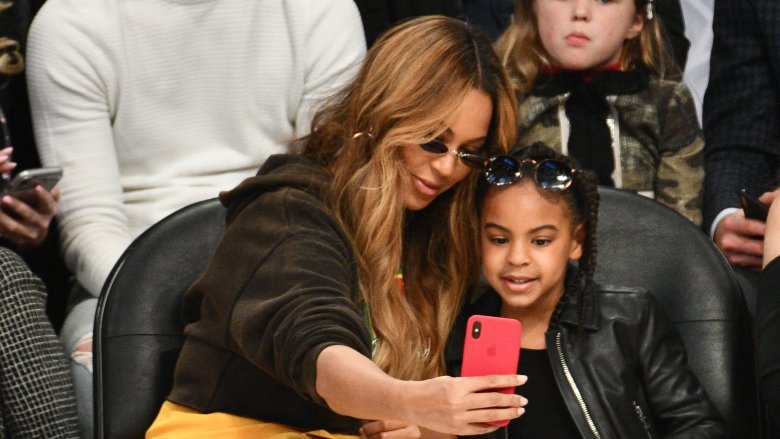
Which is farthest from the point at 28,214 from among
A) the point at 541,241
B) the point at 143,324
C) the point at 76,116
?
the point at 541,241

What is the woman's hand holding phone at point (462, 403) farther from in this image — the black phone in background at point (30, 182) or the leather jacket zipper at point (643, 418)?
the black phone in background at point (30, 182)

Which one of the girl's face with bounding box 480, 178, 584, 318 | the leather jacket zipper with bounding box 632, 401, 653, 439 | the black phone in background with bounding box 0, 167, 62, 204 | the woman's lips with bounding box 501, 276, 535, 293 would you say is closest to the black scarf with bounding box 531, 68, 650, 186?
the girl's face with bounding box 480, 178, 584, 318

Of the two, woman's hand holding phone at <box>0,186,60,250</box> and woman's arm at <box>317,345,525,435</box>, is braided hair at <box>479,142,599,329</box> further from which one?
woman's hand holding phone at <box>0,186,60,250</box>

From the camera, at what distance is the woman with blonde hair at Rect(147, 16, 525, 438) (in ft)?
7.38

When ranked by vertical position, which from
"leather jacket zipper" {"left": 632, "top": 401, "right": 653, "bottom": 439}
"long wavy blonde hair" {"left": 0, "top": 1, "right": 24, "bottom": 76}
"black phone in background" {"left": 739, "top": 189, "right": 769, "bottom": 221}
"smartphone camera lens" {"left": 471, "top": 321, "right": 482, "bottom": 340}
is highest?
"black phone in background" {"left": 739, "top": 189, "right": 769, "bottom": 221}

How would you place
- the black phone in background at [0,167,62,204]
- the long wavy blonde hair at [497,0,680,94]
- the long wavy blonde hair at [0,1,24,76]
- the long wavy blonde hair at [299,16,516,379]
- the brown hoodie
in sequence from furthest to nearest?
the long wavy blonde hair at [497,0,680,94] < the long wavy blonde hair at [0,1,24,76] < the black phone in background at [0,167,62,204] < the long wavy blonde hair at [299,16,516,379] < the brown hoodie

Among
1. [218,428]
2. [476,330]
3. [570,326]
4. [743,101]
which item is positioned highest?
[743,101]

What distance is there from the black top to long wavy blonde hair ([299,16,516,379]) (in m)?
0.20

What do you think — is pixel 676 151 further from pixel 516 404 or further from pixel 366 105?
pixel 516 404

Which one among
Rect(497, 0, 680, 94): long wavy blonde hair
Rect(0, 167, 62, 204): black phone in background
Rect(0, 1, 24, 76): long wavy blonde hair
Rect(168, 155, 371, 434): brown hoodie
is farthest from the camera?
Rect(497, 0, 680, 94): long wavy blonde hair

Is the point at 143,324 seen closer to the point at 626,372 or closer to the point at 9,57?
the point at 626,372

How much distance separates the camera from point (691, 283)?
2902mm

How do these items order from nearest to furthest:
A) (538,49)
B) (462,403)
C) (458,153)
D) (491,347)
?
(462,403) → (491,347) → (458,153) → (538,49)

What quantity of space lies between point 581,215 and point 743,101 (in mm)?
1018
